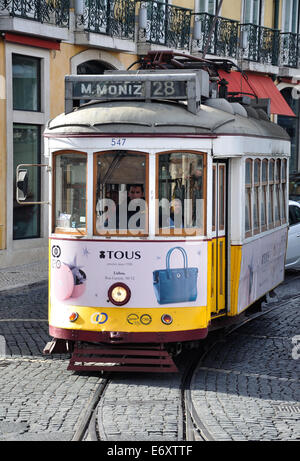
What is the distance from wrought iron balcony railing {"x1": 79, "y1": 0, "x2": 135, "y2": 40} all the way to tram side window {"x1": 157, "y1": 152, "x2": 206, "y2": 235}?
13.7 metres

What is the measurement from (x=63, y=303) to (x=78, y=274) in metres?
0.39

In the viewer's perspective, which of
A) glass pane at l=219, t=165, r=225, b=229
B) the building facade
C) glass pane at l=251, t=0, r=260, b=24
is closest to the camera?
glass pane at l=219, t=165, r=225, b=229

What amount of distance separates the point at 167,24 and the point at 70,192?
16869 mm

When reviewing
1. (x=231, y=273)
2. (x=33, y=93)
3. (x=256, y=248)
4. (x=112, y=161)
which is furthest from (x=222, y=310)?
(x=33, y=93)

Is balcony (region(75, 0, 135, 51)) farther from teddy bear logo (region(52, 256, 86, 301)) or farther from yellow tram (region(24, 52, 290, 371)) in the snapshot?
teddy bear logo (region(52, 256, 86, 301))

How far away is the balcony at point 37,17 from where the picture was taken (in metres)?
20.3

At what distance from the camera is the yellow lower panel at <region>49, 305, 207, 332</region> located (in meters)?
9.99

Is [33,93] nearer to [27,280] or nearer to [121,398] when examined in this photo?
[27,280]

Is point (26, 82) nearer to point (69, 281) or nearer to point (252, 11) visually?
point (252, 11)

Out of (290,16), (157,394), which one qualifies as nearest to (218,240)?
(157,394)

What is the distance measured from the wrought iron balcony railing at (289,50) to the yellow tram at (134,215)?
23.2 metres

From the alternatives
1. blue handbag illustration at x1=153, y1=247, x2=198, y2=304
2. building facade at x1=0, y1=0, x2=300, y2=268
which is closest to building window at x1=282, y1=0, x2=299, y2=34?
building facade at x1=0, y1=0, x2=300, y2=268

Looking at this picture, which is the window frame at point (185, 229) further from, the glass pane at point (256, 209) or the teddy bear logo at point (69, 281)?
the glass pane at point (256, 209)

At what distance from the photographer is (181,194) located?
1020 centimetres
